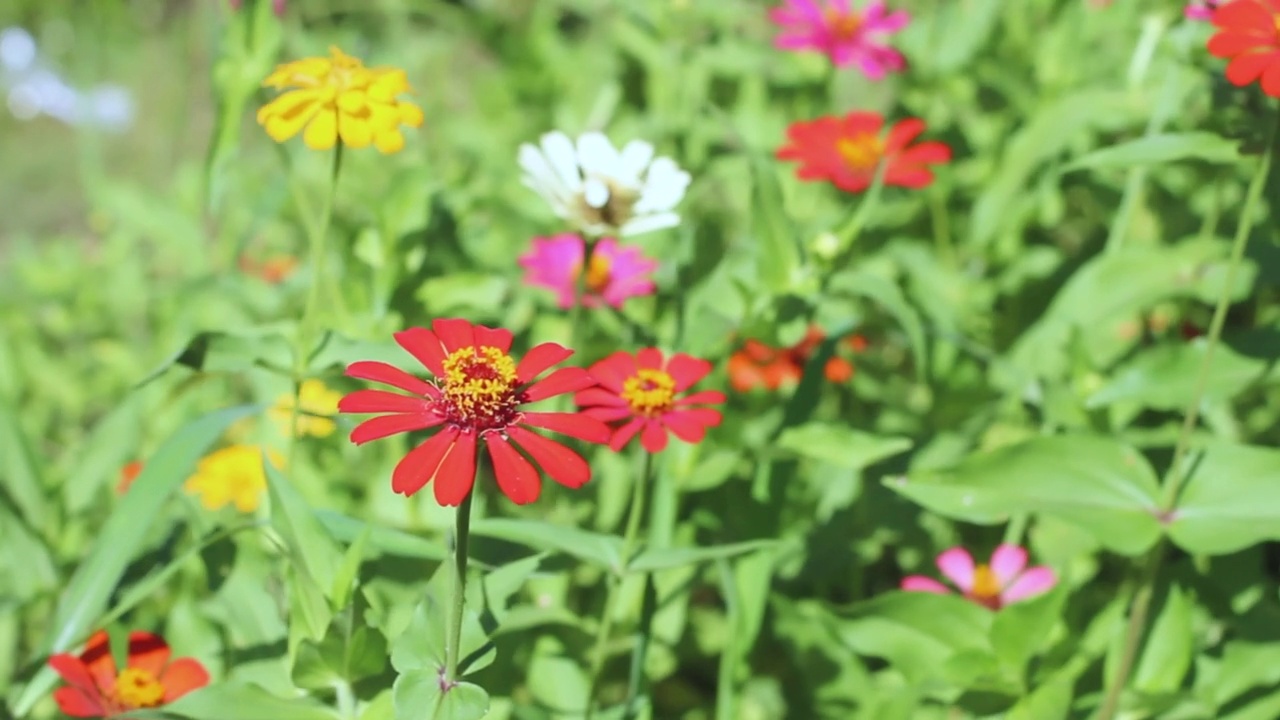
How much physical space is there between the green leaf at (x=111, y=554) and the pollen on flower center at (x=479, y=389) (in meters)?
0.43

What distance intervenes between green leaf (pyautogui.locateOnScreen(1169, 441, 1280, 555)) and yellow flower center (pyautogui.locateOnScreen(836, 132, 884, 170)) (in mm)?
534

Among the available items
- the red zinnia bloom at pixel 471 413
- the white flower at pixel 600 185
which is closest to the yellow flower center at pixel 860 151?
the white flower at pixel 600 185

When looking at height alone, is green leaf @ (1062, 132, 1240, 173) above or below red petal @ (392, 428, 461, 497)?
above

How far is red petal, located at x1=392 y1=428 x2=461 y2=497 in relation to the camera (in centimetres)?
75

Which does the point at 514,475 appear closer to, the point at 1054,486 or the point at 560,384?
the point at 560,384

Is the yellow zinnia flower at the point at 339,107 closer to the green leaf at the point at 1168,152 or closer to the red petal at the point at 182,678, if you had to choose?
the red petal at the point at 182,678

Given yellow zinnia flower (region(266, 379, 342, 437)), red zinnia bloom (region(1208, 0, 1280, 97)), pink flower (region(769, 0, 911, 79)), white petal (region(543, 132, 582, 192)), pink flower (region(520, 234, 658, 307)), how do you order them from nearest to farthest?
red zinnia bloom (region(1208, 0, 1280, 97))
white petal (region(543, 132, 582, 192))
pink flower (region(520, 234, 658, 307))
yellow zinnia flower (region(266, 379, 342, 437))
pink flower (region(769, 0, 911, 79))

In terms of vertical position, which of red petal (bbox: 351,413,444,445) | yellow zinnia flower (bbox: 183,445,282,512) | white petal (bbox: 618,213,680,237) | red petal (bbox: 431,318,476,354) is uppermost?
white petal (bbox: 618,213,680,237)

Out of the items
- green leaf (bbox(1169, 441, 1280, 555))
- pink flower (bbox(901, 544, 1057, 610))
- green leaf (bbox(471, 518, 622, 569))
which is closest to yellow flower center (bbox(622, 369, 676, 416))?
green leaf (bbox(471, 518, 622, 569))

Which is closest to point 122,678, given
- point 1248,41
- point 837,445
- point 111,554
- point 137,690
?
point 137,690

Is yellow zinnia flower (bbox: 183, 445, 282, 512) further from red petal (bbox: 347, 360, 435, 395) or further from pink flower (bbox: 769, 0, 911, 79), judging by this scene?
pink flower (bbox: 769, 0, 911, 79)

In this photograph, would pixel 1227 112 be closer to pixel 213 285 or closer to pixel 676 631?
pixel 676 631

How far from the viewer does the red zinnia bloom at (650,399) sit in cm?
100

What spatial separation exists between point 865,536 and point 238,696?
0.83m
